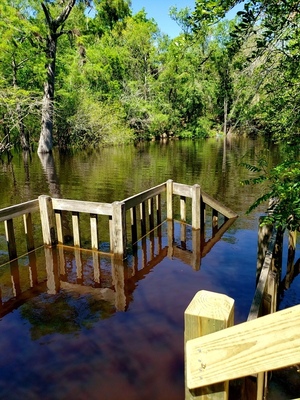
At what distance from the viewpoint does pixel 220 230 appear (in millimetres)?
10297

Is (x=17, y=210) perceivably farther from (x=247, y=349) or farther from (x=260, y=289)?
(x=247, y=349)

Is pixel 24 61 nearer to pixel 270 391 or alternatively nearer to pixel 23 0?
pixel 23 0

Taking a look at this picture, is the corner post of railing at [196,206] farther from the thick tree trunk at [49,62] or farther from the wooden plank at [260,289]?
the thick tree trunk at [49,62]

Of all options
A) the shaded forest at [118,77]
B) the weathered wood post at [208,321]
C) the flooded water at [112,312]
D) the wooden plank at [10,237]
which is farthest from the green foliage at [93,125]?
the weathered wood post at [208,321]

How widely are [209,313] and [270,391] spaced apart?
3.07m

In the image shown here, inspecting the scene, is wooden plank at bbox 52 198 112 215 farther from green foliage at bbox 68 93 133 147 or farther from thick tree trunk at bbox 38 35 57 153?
green foliage at bbox 68 93 133 147

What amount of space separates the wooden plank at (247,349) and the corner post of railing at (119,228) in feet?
19.4

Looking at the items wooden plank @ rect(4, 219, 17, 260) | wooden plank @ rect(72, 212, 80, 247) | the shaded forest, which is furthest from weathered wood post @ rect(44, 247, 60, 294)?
the shaded forest

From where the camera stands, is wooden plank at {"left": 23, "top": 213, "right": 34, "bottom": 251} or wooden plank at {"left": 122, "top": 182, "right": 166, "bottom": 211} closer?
wooden plank at {"left": 122, "top": 182, "right": 166, "bottom": 211}

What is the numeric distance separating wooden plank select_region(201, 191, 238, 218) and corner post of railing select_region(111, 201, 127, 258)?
129 inches

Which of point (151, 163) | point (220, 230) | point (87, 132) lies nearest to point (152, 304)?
point (220, 230)

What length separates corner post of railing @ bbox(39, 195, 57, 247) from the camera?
25.6 ft

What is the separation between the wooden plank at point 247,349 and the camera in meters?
1.03

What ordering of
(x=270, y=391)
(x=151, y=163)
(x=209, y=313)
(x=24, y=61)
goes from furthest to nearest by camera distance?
1. (x=24, y=61)
2. (x=151, y=163)
3. (x=270, y=391)
4. (x=209, y=313)
